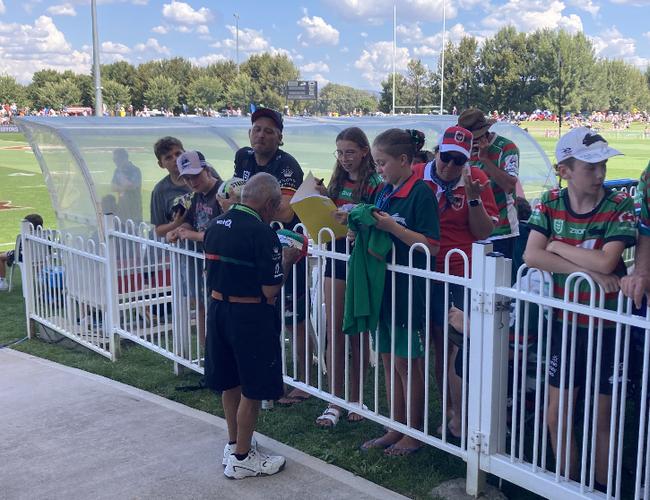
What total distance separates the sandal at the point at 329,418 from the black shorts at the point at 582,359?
69.2 inches

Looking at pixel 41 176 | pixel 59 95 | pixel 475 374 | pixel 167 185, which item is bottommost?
pixel 41 176

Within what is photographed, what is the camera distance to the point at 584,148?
128 inches

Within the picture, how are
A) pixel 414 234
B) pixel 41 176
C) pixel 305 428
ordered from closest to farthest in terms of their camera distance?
pixel 414 234 → pixel 305 428 → pixel 41 176

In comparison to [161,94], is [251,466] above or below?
below

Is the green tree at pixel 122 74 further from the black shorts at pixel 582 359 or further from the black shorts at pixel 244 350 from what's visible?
the black shorts at pixel 582 359

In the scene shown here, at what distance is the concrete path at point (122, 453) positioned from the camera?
388cm

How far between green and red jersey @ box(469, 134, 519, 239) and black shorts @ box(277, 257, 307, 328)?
140 cm

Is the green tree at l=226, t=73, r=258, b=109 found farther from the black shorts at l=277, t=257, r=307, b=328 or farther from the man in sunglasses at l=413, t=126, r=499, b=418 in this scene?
the man in sunglasses at l=413, t=126, r=499, b=418

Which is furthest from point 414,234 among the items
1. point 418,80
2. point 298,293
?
point 418,80

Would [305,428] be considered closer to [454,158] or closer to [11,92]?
[454,158]

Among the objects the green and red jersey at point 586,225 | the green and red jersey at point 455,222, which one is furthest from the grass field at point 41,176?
the green and red jersey at point 586,225

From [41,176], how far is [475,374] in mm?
24492

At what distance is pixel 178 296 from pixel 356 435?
184 centimetres

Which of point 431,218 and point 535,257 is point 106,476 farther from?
point 535,257
